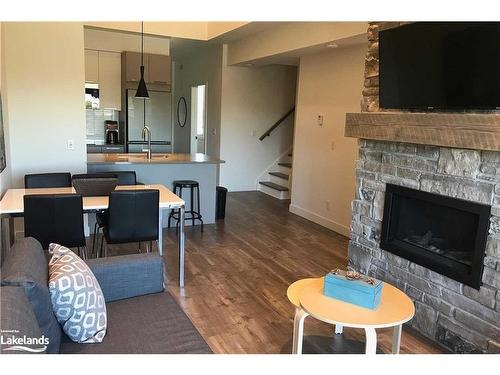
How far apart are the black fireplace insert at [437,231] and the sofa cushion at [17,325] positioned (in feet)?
7.60

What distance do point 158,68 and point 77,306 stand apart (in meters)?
6.12

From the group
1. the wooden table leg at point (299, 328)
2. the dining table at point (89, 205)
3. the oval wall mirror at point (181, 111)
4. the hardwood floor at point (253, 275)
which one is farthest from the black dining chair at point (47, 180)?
the oval wall mirror at point (181, 111)

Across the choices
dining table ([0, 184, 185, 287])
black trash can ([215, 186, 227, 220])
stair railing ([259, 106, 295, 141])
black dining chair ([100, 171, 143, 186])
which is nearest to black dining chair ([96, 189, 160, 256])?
dining table ([0, 184, 185, 287])

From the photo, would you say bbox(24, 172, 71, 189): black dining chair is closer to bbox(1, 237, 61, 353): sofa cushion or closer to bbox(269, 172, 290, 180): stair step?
bbox(1, 237, 61, 353): sofa cushion

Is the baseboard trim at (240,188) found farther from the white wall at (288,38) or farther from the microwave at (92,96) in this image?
the microwave at (92,96)

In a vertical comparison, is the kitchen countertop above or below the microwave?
below

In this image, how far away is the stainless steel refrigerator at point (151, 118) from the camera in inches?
298

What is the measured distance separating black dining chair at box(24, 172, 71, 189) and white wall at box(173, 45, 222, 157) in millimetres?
3760

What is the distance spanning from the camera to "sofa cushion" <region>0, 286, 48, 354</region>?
1.37 meters

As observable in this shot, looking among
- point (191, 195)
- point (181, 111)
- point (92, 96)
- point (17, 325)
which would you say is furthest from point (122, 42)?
point (17, 325)

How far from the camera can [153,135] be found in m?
8.13

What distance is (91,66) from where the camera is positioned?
711 centimetres

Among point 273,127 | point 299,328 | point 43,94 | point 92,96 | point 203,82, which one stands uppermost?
point 203,82

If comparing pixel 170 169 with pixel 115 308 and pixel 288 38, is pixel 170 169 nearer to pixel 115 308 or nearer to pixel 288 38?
pixel 288 38
